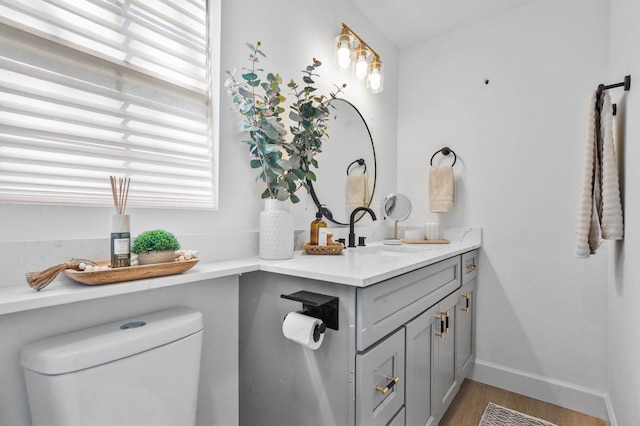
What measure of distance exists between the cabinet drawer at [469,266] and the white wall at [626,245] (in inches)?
26.1

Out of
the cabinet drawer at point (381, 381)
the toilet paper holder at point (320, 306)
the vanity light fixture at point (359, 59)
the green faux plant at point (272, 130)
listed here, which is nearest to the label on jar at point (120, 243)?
the toilet paper holder at point (320, 306)

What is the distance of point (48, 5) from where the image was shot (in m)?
0.89

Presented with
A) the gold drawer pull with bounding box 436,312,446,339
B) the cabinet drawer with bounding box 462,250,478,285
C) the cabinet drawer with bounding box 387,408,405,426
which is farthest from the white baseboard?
the cabinet drawer with bounding box 387,408,405,426

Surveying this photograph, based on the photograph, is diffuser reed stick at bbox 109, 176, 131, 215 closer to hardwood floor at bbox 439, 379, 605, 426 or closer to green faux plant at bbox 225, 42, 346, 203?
green faux plant at bbox 225, 42, 346, 203

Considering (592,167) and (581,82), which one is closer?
(592,167)

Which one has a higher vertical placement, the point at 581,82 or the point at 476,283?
the point at 581,82

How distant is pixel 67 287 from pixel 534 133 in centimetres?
240

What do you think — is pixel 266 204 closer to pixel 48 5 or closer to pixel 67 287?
pixel 67 287

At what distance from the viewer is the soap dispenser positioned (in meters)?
1.54

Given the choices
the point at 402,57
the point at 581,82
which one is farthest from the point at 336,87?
the point at 581,82

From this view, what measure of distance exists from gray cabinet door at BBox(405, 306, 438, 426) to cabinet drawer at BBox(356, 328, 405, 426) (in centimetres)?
6

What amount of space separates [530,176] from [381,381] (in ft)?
5.46

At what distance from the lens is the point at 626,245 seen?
1255 millimetres

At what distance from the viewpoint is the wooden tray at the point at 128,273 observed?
756mm
